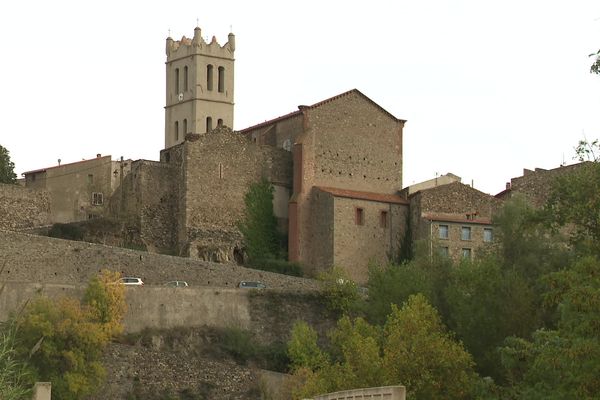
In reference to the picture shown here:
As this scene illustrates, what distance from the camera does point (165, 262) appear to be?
78812 millimetres

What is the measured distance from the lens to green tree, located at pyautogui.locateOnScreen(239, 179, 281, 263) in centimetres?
8538

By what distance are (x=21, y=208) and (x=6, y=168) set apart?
392 inches

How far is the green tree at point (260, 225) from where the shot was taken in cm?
8538

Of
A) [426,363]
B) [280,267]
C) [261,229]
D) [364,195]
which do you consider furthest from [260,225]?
[426,363]

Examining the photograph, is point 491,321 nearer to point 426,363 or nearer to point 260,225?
point 426,363

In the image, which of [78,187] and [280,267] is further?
[78,187]

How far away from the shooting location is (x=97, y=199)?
8712 cm

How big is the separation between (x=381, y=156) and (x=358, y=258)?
641 centimetres

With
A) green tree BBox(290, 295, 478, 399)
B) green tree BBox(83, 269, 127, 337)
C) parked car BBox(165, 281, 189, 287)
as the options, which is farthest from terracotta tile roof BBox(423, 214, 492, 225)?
green tree BBox(290, 295, 478, 399)

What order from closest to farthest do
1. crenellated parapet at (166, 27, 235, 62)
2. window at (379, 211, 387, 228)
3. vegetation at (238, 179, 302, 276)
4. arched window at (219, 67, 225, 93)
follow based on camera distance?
vegetation at (238, 179, 302, 276)
window at (379, 211, 387, 228)
crenellated parapet at (166, 27, 235, 62)
arched window at (219, 67, 225, 93)

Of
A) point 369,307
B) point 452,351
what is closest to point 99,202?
point 369,307

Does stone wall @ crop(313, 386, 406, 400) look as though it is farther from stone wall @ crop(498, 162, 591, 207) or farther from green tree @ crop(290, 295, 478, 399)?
stone wall @ crop(498, 162, 591, 207)

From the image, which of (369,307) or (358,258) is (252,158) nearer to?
(358,258)

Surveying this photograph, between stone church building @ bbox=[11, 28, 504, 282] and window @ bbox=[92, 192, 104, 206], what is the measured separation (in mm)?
69
